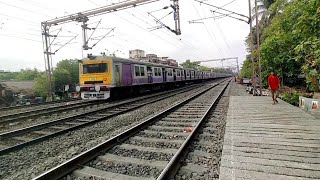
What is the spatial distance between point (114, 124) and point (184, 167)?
4219 millimetres

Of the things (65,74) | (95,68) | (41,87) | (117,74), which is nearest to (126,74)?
(117,74)

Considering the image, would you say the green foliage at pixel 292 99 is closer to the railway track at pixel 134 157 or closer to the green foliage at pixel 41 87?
the railway track at pixel 134 157

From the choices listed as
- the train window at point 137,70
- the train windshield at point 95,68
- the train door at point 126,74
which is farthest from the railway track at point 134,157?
the train window at point 137,70

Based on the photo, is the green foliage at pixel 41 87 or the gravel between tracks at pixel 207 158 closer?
the gravel between tracks at pixel 207 158

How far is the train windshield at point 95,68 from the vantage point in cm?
1466

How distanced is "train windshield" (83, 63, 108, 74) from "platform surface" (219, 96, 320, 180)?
9744 mm

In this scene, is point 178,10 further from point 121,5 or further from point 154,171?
point 154,171

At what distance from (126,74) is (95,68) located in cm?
209

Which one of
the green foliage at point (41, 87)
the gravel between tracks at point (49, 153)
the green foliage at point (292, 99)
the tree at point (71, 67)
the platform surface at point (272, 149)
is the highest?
the tree at point (71, 67)

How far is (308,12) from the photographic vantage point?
5.38 m

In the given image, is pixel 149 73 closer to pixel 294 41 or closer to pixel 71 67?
pixel 294 41

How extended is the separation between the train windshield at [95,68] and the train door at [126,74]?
Answer: 4.67 feet

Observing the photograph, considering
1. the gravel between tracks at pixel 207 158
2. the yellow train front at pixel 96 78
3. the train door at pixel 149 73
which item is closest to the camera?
the gravel between tracks at pixel 207 158

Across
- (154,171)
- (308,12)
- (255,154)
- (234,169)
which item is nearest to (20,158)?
(154,171)
